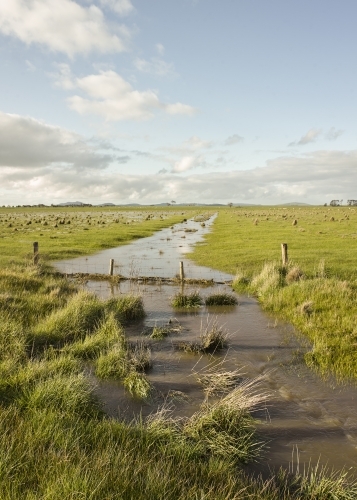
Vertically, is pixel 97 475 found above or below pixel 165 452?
above

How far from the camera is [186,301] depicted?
18219 mm

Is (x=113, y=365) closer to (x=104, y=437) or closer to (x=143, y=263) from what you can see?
(x=104, y=437)

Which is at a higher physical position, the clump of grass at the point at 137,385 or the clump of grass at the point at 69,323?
the clump of grass at the point at 69,323

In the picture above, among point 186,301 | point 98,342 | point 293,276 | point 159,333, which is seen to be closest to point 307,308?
point 293,276

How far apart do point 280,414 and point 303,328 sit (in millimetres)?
6102

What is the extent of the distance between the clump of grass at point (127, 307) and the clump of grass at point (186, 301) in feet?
6.51

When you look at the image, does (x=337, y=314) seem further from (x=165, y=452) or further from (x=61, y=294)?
(x=61, y=294)

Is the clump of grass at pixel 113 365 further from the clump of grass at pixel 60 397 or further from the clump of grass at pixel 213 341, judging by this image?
the clump of grass at pixel 213 341

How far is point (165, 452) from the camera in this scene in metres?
6.55

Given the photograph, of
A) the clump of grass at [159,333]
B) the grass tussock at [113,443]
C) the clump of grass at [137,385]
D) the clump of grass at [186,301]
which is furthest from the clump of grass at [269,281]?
the clump of grass at [137,385]

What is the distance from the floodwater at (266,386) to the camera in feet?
24.9

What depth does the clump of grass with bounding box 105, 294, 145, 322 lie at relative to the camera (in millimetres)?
15986

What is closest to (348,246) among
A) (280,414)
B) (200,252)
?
(200,252)

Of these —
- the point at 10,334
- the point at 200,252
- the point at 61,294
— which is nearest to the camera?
the point at 10,334
